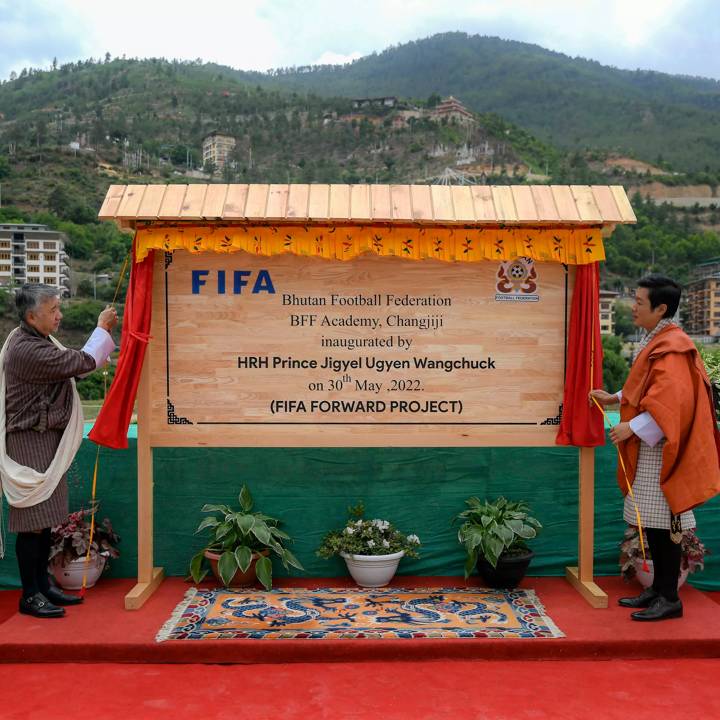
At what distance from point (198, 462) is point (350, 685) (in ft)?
5.72

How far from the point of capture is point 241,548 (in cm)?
424

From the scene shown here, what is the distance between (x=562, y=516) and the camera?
4590 millimetres

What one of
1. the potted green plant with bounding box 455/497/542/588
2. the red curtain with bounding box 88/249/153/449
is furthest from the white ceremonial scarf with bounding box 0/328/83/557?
the potted green plant with bounding box 455/497/542/588

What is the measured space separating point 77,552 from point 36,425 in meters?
0.85

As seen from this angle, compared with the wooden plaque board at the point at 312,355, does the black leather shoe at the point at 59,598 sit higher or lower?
lower

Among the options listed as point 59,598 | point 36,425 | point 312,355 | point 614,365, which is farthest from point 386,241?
point 614,365

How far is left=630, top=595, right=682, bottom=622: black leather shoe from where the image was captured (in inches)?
151

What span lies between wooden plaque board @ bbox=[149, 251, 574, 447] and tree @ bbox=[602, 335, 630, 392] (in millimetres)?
19406

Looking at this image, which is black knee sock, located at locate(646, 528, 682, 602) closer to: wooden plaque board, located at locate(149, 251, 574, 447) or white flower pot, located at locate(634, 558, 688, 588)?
white flower pot, located at locate(634, 558, 688, 588)

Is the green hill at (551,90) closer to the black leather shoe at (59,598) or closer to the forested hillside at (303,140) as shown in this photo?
the forested hillside at (303,140)

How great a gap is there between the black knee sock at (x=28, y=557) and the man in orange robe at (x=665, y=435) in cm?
296

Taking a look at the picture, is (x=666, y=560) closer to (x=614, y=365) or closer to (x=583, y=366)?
(x=583, y=366)

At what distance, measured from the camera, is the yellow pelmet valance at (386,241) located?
416 centimetres

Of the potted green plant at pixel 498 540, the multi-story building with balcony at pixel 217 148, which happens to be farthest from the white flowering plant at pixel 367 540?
the multi-story building with balcony at pixel 217 148
